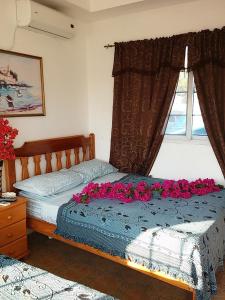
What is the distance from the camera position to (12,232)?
247 cm

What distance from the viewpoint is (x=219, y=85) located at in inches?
114

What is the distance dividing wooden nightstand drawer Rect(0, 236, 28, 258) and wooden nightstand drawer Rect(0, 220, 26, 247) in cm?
4

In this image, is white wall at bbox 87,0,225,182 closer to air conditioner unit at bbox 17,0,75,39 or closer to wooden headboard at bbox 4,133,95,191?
wooden headboard at bbox 4,133,95,191

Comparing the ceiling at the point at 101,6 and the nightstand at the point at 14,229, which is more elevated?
the ceiling at the point at 101,6

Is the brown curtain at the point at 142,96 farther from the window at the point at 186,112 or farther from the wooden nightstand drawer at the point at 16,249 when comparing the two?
the wooden nightstand drawer at the point at 16,249

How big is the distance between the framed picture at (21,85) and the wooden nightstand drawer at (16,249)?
3.97ft

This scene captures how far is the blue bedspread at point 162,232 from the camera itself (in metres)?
1.85

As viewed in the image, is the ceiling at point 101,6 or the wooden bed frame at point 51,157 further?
the ceiling at point 101,6

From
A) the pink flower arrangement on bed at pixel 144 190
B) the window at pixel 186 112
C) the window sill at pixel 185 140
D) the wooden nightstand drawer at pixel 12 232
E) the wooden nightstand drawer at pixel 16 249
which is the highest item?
the window at pixel 186 112

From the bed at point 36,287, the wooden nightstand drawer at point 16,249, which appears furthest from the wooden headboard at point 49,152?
the bed at point 36,287

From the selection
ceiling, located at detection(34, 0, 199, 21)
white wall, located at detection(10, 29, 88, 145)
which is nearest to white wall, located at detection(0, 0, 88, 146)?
white wall, located at detection(10, 29, 88, 145)

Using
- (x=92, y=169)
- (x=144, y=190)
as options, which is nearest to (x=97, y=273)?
(x=144, y=190)

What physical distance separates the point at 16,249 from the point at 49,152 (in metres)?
1.11

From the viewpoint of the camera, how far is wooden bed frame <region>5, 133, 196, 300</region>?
233cm
